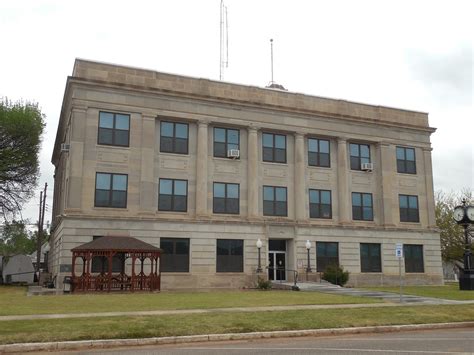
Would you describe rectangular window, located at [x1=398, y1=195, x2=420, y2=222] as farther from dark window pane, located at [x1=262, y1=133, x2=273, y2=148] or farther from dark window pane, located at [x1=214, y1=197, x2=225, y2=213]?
dark window pane, located at [x1=214, y1=197, x2=225, y2=213]

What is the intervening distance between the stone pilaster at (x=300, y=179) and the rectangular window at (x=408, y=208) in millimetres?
9296

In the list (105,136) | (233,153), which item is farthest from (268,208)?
(105,136)

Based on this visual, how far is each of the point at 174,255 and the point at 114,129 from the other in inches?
372

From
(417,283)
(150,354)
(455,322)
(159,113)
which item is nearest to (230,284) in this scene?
(159,113)

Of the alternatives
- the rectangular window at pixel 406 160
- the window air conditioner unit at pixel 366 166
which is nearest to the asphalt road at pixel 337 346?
the window air conditioner unit at pixel 366 166

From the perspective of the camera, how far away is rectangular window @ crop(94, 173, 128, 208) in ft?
111

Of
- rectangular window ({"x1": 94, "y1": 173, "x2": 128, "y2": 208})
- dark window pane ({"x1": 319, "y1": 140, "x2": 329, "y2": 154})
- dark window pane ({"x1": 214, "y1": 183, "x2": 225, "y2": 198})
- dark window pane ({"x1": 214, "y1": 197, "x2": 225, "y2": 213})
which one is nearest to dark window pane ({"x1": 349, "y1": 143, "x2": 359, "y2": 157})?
dark window pane ({"x1": 319, "y1": 140, "x2": 329, "y2": 154})

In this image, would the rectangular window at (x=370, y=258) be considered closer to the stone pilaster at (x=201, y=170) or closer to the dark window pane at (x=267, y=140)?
the dark window pane at (x=267, y=140)

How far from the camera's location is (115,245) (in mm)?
29781

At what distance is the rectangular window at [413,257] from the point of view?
4225cm

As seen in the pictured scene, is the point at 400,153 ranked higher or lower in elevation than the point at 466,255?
higher

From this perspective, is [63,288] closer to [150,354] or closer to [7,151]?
[7,151]

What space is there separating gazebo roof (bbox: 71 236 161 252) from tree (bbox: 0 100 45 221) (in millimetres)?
15495

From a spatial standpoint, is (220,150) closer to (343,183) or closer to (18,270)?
(343,183)
